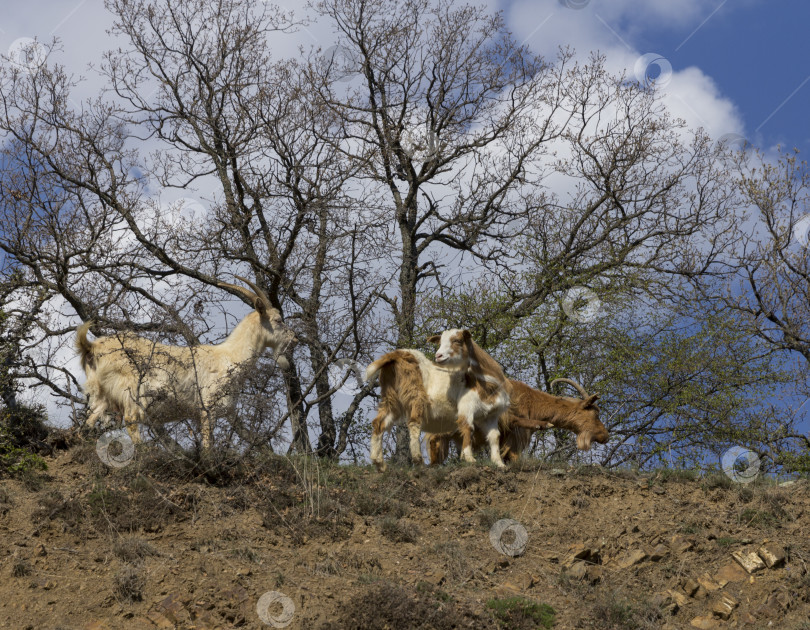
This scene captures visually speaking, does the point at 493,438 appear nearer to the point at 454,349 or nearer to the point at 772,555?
the point at 454,349

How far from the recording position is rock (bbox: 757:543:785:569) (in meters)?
9.82

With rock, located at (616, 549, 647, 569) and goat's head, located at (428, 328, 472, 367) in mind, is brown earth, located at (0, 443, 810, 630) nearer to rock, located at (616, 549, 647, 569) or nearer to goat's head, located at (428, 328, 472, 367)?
rock, located at (616, 549, 647, 569)

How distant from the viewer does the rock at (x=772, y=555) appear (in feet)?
32.2

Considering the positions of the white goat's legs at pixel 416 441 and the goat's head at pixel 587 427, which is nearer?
the white goat's legs at pixel 416 441

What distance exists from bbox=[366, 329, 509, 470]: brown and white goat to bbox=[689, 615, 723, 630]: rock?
436 centimetres

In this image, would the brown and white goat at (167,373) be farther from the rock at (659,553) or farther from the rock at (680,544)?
the rock at (680,544)

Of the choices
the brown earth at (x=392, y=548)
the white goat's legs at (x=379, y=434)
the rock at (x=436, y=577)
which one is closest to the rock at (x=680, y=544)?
the brown earth at (x=392, y=548)

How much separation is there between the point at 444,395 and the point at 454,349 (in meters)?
0.80

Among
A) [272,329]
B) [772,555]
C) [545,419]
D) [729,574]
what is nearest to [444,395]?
[545,419]

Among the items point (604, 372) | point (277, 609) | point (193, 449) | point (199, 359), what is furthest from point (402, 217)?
point (277, 609)

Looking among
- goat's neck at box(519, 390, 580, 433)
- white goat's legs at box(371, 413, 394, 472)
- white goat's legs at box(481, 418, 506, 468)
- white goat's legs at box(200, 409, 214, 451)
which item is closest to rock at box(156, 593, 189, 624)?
white goat's legs at box(200, 409, 214, 451)

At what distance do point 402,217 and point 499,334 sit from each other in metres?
5.15

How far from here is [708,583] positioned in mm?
9617

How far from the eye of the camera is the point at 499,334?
20.1 metres
